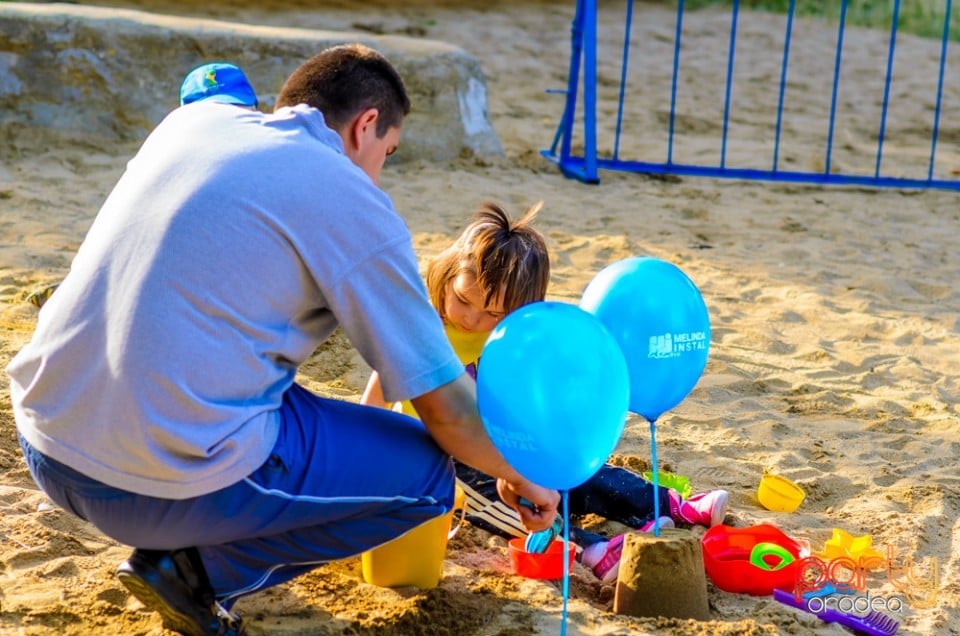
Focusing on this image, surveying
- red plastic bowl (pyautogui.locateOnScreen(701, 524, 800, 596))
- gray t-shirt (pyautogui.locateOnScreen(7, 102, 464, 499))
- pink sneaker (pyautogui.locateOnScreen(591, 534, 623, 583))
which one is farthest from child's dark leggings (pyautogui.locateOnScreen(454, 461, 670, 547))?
gray t-shirt (pyautogui.locateOnScreen(7, 102, 464, 499))

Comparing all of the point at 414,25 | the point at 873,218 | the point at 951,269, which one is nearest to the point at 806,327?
the point at 951,269

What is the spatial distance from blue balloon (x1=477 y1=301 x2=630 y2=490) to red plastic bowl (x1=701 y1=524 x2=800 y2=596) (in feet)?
2.27

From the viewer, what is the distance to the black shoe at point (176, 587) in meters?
2.14

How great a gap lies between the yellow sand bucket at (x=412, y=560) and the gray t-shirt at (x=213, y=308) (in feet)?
1.67

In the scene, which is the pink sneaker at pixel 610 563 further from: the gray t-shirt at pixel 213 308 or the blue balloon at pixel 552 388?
the gray t-shirt at pixel 213 308

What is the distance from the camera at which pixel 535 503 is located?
2342mm

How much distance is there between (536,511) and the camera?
2.36 m

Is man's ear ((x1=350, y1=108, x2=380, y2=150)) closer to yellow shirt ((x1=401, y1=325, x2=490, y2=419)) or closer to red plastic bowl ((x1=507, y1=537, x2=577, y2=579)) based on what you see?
yellow shirt ((x1=401, y1=325, x2=490, y2=419))

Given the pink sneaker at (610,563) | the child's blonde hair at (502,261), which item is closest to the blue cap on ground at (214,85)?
the child's blonde hair at (502,261)

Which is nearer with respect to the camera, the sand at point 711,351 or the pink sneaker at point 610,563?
the sand at point 711,351

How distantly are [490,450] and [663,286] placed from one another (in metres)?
0.56

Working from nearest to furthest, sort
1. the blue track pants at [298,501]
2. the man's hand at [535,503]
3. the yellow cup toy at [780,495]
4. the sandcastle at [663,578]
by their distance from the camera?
the blue track pants at [298,501], the man's hand at [535,503], the sandcastle at [663,578], the yellow cup toy at [780,495]

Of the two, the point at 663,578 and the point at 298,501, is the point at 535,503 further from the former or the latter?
the point at 298,501

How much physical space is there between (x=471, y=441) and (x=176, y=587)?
578 millimetres
